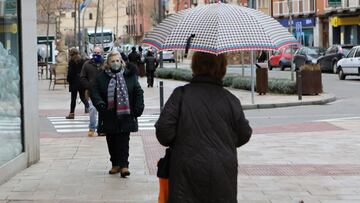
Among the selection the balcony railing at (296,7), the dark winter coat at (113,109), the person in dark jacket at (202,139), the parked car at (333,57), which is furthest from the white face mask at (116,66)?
the balcony railing at (296,7)

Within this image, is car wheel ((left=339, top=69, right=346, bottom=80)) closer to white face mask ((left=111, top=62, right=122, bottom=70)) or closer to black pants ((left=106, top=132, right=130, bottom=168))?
black pants ((left=106, top=132, right=130, bottom=168))

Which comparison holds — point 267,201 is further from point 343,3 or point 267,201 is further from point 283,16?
point 283,16

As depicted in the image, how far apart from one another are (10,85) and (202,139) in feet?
17.0

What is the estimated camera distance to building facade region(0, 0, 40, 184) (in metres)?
9.13

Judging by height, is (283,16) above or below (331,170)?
above

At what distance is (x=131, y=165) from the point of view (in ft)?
34.3

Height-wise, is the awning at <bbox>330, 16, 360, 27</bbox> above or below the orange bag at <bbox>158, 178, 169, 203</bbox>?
above

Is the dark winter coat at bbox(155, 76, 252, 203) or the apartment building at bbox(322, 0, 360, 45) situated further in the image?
the apartment building at bbox(322, 0, 360, 45)

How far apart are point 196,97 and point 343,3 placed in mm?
52184

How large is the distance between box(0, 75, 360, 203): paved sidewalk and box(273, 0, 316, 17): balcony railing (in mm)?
47821

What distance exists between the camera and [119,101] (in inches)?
358

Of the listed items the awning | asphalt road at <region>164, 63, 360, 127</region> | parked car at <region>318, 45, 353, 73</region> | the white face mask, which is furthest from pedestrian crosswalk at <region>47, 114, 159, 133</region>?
the awning

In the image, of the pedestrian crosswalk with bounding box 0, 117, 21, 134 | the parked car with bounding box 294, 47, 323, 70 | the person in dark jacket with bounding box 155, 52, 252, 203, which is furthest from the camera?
A: the parked car with bounding box 294, 47, 323, 70

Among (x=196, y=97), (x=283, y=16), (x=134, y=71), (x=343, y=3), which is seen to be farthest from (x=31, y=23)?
(x=283, y=16)
